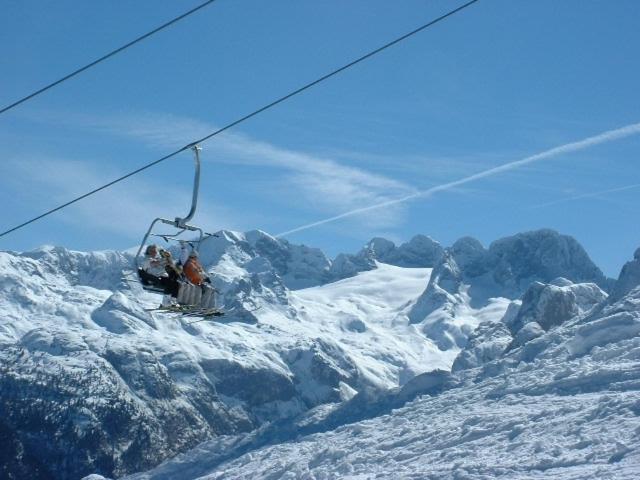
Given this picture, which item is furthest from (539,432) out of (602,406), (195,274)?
(195,274)

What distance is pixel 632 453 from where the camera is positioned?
136 m

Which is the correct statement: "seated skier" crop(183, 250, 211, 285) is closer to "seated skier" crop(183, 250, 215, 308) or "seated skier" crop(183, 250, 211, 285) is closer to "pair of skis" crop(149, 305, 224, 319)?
"seated skier" crop(183, 250, 215, 308)

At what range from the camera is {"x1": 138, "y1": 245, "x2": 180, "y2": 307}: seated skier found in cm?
3738

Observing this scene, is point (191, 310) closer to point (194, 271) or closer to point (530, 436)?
point (194, 271)

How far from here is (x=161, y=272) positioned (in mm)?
A: 37625

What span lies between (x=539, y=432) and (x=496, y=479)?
1966cm

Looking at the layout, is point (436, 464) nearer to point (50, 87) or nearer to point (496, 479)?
point (496, 479)

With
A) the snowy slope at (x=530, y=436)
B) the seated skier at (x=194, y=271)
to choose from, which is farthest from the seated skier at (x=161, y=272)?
the snowy slope at (x=530, y=436)

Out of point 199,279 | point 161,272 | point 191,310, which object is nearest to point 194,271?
point 199,279

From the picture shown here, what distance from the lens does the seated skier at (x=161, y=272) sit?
1471 inches

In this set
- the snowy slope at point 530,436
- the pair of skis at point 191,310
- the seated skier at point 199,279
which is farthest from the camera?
the snowy slope at point 530,436

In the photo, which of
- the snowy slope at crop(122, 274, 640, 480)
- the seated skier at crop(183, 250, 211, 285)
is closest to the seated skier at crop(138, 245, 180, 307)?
the seated skier at crop(183, 250, 211, 285)

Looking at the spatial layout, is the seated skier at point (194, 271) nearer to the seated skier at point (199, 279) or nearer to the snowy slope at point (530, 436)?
the seated skier at point (199, 279)

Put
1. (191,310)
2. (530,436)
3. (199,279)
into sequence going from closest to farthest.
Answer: (191,310) < (199,279) < (530,436)
